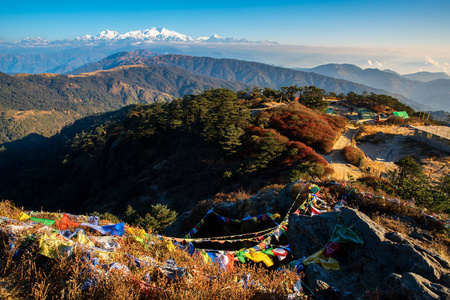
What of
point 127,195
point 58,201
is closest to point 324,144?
point 127,195

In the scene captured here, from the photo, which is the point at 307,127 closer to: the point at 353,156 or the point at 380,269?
the point at 353,156

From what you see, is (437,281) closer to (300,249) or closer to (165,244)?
(300,249)

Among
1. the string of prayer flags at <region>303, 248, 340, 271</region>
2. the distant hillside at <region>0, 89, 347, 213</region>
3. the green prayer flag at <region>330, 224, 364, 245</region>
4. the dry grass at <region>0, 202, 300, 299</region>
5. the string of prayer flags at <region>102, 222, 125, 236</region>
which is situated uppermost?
the dry grass at <region>0, 202, 300, 299</region>

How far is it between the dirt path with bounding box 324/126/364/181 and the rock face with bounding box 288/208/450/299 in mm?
9331

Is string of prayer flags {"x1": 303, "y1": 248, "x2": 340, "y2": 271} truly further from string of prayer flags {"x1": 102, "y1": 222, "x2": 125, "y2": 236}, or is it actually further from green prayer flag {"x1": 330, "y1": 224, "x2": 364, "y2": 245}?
string of prayer flags {"x1": 102, "y1": 222, "x2": 125, "y2": 236}

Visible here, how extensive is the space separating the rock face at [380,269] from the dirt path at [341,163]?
9331 millimetres

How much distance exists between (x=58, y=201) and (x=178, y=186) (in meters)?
30.6

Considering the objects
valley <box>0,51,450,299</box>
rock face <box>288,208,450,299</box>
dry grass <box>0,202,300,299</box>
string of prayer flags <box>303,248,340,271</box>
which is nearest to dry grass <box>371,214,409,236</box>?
valley <box>0,51,450,299</box>

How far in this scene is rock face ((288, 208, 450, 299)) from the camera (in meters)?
3.36

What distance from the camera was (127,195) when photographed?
2752 centimetres

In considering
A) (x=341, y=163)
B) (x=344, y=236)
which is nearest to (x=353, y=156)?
(x=341, y=163)

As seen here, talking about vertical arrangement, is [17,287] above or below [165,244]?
above

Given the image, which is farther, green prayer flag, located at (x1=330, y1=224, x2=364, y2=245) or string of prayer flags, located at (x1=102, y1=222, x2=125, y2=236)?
string of prayer flags, located at (x1=102, y1=222, x2=125, y2=236)

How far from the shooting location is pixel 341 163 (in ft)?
62.4
